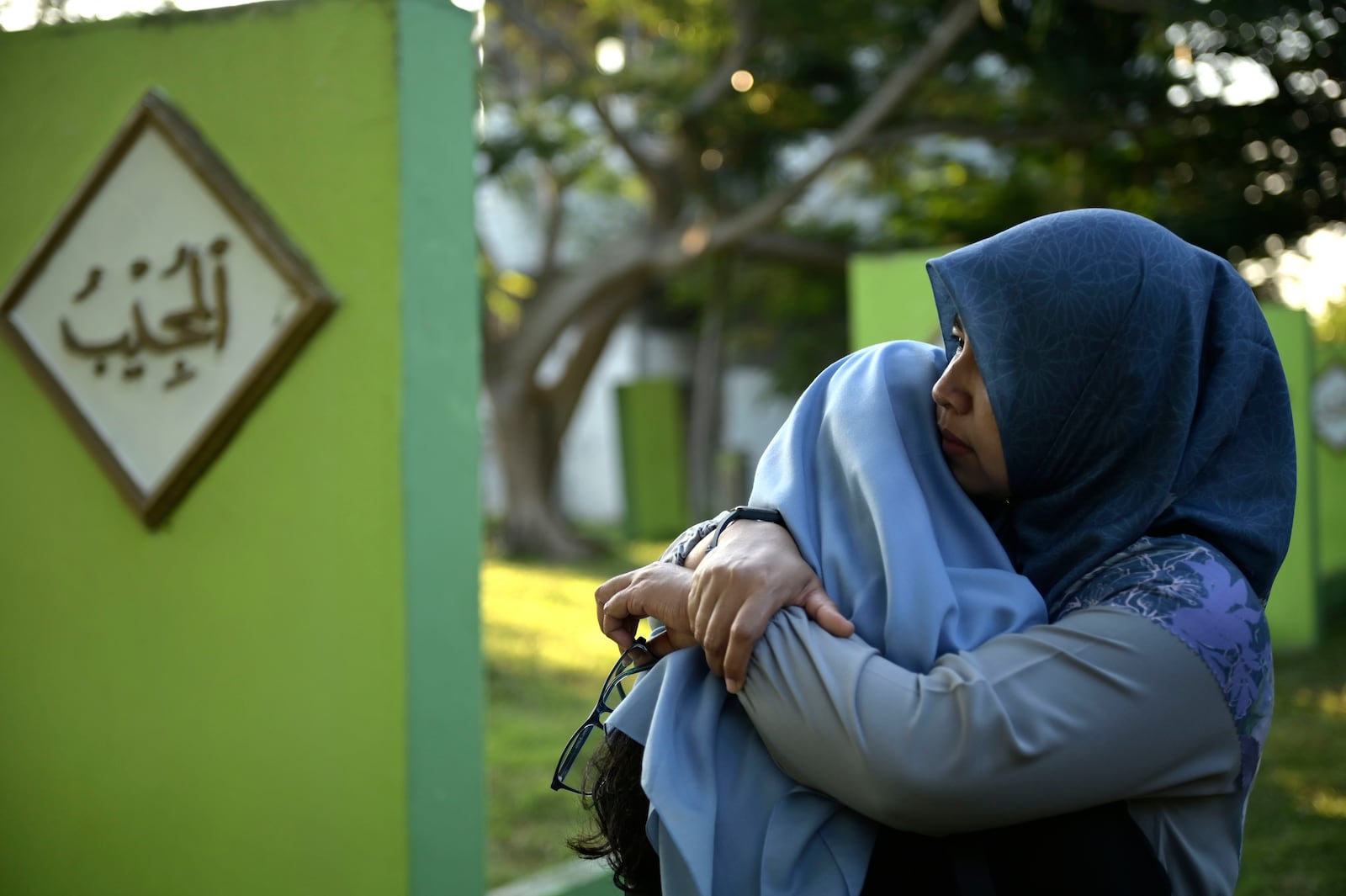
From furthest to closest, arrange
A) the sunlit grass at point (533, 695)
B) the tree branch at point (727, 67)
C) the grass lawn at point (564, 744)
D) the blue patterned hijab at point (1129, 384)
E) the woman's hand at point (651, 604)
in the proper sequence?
the tree branch at point (727, 67) < the sunlit grass at point (533, 695) < the grass lawn at point (564, 744) < the woman's hand at point (651, 604) < the blue patterned hijab at point (1129, 384)

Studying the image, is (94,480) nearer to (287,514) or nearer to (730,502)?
(287,514)

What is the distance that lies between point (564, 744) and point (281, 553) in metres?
3.41

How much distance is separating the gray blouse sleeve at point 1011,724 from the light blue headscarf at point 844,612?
0.06 meters

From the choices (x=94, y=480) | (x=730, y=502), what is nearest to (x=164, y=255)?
(x=94, y=480)

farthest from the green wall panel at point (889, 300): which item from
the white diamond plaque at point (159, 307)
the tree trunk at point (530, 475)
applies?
the tree trunk at point (530, 475)

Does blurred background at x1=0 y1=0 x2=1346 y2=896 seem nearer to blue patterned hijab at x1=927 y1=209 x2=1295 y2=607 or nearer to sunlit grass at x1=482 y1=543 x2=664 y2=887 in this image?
sunlit grass at x1=482 y1=543 x2=664 y2=887

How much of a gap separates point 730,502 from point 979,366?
15200 millimetres

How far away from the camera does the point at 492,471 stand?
2164 centimetres

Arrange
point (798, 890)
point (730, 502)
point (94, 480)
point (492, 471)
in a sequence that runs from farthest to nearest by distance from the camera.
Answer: point (492, 471), point (730, 502), point (94, 480), point (798, 890)

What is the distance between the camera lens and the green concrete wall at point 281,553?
2564 millimetres

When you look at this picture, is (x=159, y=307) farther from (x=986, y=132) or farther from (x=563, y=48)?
(x=563, y=48)

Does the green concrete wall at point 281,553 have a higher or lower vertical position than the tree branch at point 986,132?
lower

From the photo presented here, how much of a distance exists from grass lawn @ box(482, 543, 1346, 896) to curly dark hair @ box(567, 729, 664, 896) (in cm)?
68

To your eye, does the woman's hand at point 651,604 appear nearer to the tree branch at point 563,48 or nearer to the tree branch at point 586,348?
the tree branch at point 563,48
